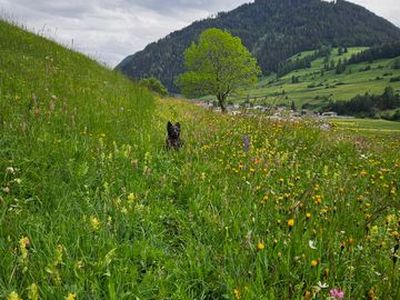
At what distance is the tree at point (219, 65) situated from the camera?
71.1m

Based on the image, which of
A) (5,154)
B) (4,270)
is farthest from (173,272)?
(5,154)

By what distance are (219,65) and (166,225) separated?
69135mm

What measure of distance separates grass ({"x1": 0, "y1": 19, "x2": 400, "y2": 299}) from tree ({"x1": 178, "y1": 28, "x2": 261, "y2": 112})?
2592 inches

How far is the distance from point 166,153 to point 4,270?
4047 mm

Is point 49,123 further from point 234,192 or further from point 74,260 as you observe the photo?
point 74,260

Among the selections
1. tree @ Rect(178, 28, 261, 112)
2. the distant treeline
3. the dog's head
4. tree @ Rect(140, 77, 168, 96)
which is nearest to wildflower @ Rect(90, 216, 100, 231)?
the dog's head

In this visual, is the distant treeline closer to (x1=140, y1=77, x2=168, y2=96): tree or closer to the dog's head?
(x1=140, y1=77, x2=168, y2=96): tree

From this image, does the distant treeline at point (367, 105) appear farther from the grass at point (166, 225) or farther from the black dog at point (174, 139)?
the grass at point (166, 225)

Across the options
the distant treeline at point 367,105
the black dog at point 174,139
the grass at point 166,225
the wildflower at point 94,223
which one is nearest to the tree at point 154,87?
the black dog at point 174,139

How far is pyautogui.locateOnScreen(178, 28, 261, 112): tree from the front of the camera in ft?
233

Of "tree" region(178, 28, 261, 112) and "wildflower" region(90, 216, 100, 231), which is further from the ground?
"tree" region(178, 28, 261, 112)

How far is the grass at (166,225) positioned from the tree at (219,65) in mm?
65835

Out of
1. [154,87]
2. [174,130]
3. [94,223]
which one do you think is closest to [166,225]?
[94,223]

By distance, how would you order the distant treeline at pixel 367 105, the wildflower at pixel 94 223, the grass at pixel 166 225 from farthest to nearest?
1. the distant treeline at pixel 367 105
2. the wildflower at pixel 94 223
3. the grass at pixel 166 225
